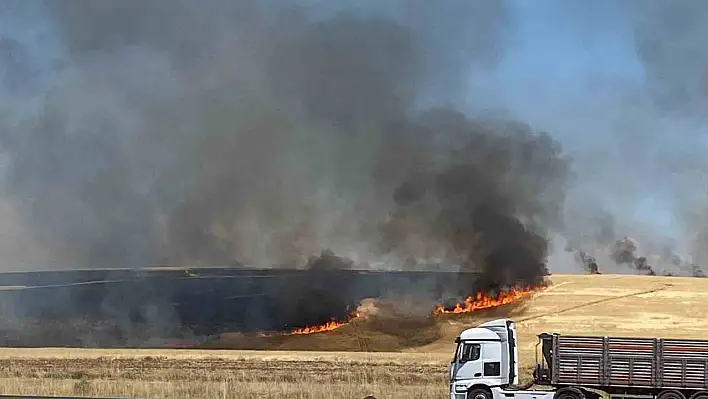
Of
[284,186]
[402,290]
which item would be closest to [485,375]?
[402,290]

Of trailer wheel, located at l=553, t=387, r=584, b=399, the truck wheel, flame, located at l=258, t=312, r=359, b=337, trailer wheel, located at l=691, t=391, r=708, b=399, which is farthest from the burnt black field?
trailer wheel, located at l=691, t=391, r=708, b=399

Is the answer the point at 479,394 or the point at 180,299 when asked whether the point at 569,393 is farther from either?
the point at 180,299

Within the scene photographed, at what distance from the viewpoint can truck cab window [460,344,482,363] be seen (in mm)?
17516

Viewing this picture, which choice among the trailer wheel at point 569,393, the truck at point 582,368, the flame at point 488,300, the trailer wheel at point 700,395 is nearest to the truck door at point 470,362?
the truck at point 582,368

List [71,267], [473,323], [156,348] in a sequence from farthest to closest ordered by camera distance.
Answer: [71,267], [156,348], [473,323]

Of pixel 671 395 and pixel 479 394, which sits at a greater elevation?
pixel 671 395

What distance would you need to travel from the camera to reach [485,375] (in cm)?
1733

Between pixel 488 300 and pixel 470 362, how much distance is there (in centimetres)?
527

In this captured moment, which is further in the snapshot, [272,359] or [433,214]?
[433,214]

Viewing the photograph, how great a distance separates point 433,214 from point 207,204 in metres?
6.83

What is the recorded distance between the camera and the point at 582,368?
16922 mm

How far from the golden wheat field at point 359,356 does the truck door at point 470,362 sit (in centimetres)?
232

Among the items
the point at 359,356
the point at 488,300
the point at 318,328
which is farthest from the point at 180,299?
the point at 488,300

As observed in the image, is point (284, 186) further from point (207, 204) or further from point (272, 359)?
point (272, 359)
